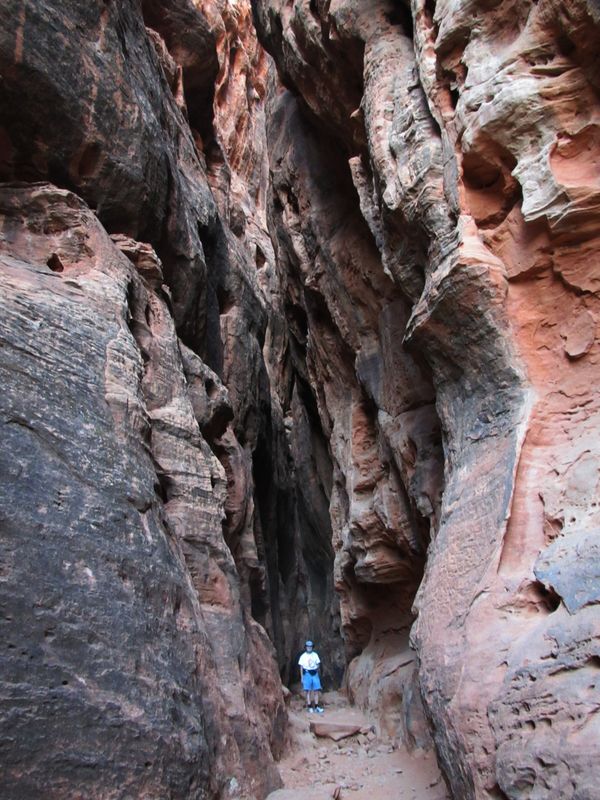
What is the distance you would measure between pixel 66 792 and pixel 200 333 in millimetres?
8629

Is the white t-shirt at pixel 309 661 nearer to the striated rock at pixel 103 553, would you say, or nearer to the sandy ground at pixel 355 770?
the sandy ground at pixel 355 770

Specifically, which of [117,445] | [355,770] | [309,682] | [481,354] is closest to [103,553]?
[117,445]

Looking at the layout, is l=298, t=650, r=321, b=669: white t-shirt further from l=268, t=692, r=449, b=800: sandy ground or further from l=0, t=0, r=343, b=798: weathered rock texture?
l=268, t=692, r=449, b=800: sandy ground

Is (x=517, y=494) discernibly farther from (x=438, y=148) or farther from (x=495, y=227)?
(x=438, y=148)

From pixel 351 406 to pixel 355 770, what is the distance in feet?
23.5

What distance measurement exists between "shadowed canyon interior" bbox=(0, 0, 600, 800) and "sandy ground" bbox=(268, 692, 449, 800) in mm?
436

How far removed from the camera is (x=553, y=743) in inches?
160

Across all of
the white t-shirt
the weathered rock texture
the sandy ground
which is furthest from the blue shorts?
the sandy ground

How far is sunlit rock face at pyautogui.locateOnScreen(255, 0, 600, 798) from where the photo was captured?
464 centimetres

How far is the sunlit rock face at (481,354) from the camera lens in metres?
4.64

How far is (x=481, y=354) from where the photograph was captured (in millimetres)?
6906

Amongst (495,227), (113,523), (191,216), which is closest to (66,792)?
(113,523)

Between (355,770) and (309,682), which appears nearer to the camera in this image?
(355,770)

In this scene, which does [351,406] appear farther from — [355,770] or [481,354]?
[355,770]
